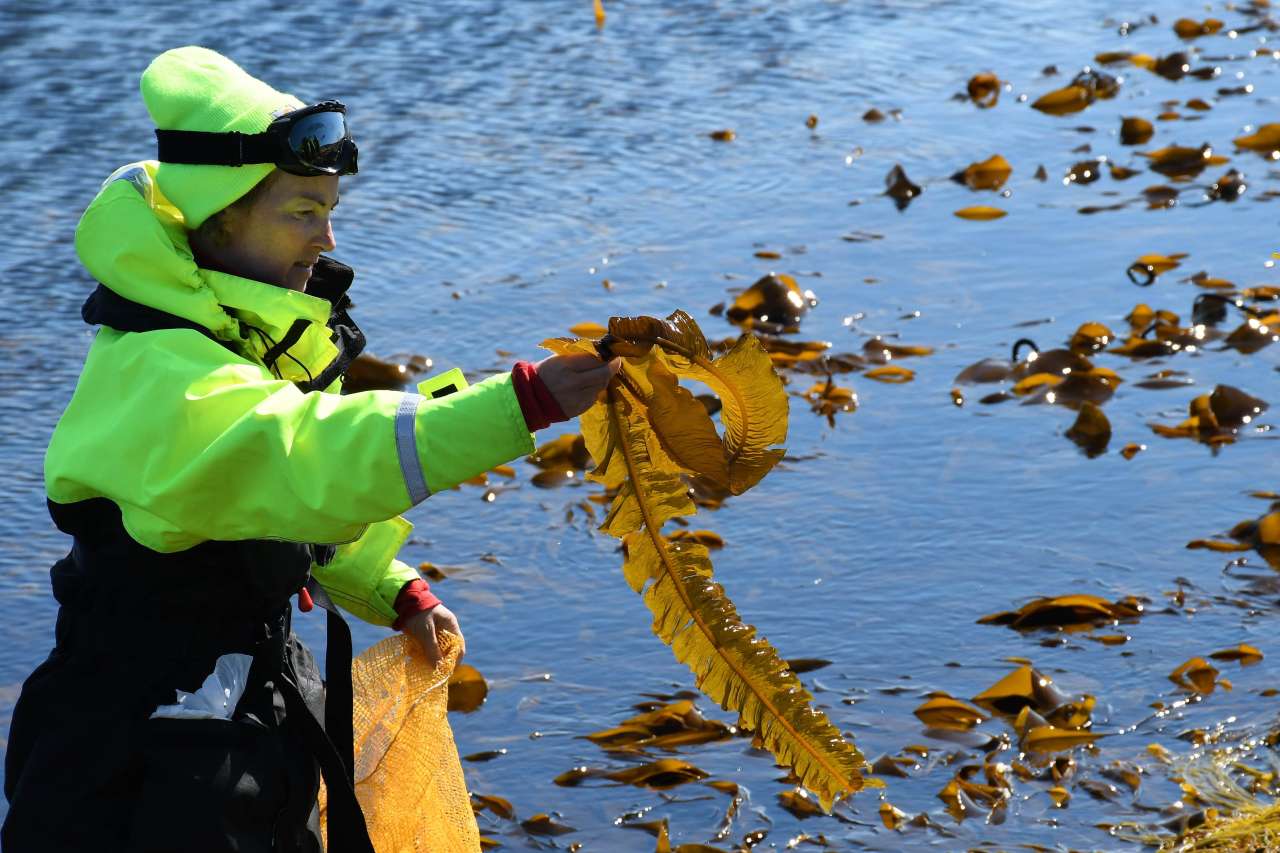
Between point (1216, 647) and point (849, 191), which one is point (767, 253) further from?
point (1216, 647)

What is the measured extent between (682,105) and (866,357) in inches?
122

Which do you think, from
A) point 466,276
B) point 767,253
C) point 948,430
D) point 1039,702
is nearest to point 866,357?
point 948,430

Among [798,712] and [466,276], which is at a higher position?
[798,712]

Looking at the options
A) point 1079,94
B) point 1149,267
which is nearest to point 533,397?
point 1149,267

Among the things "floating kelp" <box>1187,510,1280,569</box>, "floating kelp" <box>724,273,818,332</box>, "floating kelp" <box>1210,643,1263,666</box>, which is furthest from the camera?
"floating kelp" <box>724,273,818,332</box>

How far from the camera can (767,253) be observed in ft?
21.6

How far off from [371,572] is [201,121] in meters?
0.80

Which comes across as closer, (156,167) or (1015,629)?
(156,167)

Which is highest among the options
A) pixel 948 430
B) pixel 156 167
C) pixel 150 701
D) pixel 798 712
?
pixel 156 167

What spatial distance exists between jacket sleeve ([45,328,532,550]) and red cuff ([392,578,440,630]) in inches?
26.1

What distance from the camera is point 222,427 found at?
2098 millimetres

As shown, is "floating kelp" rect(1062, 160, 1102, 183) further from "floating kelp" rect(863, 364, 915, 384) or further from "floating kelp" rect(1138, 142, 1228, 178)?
"floating kelp" rect(863, 364, 915, 384)

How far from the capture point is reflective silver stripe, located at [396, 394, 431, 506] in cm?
204

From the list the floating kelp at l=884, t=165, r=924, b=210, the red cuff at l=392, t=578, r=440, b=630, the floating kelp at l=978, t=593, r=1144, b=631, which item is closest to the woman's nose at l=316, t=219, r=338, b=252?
the red cuff at l=392, t=578, r=440, b=630
